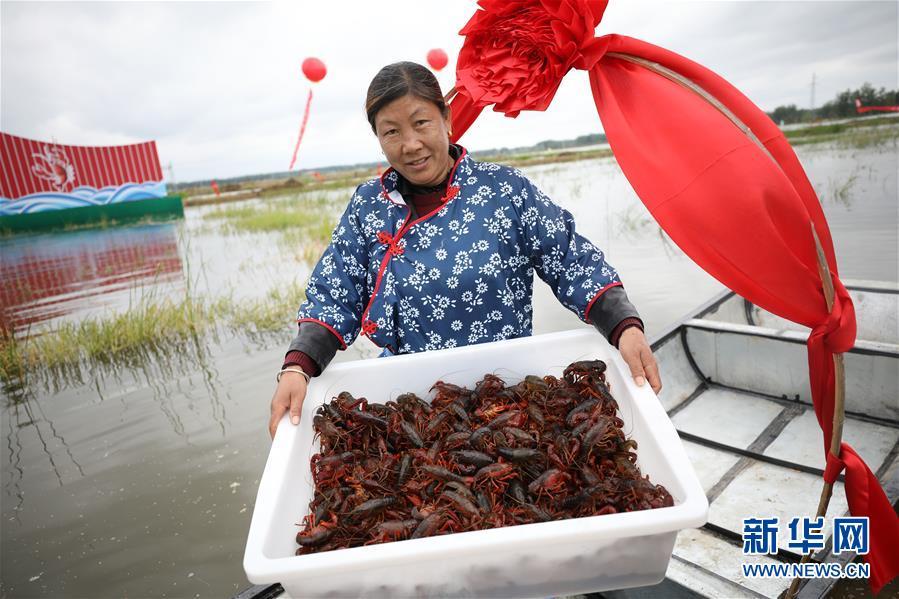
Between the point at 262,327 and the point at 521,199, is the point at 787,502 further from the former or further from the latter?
the point at 262,327

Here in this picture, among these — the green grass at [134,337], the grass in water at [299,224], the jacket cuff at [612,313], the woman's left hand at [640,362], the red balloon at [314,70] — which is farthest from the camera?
the grass in water at [299,224]

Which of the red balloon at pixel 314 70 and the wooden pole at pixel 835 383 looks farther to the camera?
the red balloon at pixel 314 70

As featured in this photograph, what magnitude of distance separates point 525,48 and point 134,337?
6.27 m

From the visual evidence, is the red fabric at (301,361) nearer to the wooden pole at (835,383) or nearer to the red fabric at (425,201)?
the red fabric at (425,201)

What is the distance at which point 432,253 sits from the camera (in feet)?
6.05

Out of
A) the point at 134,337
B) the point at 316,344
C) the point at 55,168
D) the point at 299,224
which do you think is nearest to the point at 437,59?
the point at 134,337

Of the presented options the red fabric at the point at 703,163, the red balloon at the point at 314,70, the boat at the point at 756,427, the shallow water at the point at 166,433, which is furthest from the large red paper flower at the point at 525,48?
the red balloon at the point at 314,70

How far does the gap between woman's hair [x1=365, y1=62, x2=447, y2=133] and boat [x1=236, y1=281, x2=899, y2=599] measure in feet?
6.06

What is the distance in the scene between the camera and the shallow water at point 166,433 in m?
3.11

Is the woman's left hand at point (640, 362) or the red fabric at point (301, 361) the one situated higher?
the red fabric at point (301, 361)

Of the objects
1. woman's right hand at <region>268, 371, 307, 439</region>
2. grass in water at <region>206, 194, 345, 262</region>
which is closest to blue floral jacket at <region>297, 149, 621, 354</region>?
woman's right hand at <region>268, 371, 307, 439</region>

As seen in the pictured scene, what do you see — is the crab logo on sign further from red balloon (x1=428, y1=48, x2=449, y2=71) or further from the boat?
the boat

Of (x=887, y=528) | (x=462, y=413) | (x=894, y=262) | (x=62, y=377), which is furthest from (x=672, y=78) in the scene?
(x=894, y=262)

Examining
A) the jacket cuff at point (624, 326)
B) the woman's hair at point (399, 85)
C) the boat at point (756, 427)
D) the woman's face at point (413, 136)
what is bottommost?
the boat at point (756, 427)
